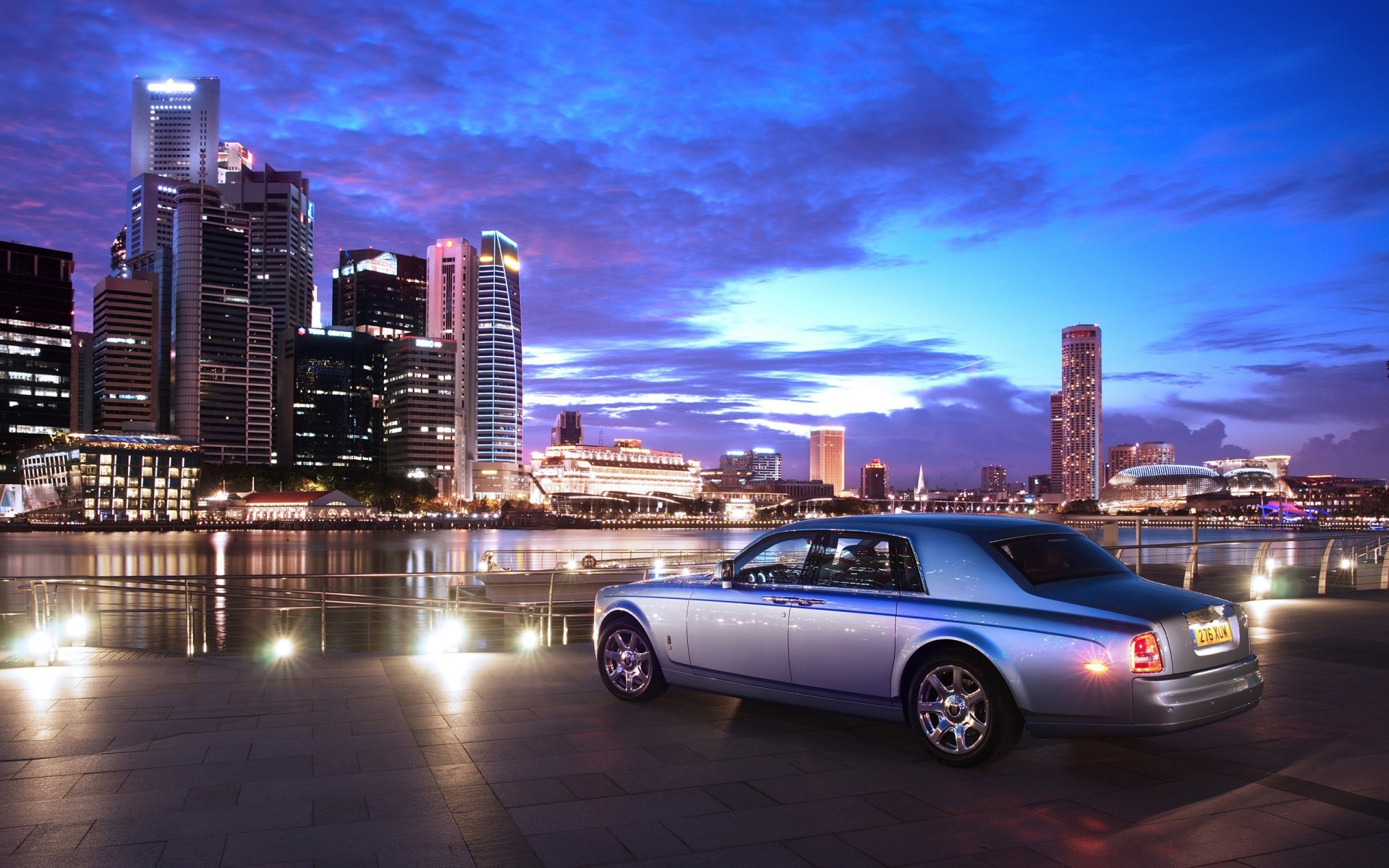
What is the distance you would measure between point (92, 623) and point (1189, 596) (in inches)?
1561

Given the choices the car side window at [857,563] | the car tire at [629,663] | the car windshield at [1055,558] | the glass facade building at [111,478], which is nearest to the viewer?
the car windshield at [1055,558]

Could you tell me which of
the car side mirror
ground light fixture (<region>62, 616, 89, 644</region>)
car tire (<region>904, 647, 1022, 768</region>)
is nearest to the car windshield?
car tire (<region>904, 647, 1022, 768</region>)

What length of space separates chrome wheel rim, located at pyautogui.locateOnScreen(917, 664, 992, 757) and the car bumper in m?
0.34

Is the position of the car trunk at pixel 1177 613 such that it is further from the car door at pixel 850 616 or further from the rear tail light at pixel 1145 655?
the car door at pixel 850 616

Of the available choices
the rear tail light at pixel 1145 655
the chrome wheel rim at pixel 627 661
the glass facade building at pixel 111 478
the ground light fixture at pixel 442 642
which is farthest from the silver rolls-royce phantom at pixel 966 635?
the glass facade building at pixel 111 478

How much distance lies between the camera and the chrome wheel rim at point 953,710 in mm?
6348

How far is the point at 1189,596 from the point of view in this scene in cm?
655

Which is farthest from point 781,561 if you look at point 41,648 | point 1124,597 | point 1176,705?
point 41,648

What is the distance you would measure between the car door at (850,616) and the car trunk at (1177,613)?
1.04 metres

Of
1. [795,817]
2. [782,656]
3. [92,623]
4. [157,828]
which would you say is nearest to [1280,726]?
[782,656]

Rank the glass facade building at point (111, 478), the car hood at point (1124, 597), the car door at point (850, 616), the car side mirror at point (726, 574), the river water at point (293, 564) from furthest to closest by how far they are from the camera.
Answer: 1. the glass facade building at point (111, 478)
2. the river water at point (293, 564)
3. the car side mirror at point (726, 574)
4. the car door at point (850, 616)
5. the car hood at point (1124, 597)

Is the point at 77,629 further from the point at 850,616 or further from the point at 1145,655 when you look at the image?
the point at 1145,655

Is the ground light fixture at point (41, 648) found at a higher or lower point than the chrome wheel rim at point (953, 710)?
lower

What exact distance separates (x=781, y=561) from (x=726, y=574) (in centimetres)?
47
